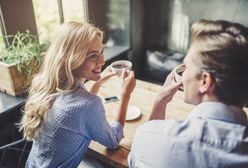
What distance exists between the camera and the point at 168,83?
4.84 ft

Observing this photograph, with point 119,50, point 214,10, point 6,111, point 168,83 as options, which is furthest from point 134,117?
point 214,10

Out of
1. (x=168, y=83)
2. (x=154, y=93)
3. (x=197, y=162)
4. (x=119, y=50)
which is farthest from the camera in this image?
(x=119, y=50)

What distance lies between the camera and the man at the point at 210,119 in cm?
78

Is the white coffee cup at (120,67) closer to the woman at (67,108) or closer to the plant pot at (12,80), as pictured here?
the woman at (67,108)

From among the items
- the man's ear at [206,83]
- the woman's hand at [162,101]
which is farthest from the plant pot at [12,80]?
the man's ear at [206,83]

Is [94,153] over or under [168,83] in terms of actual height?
under

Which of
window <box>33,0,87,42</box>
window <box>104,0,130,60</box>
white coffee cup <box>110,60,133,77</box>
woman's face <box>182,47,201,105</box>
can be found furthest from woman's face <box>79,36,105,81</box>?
window <box>104,0,130,60</box>

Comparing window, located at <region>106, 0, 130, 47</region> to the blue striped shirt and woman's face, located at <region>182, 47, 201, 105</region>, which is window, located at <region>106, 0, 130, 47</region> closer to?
the blue striped shirt

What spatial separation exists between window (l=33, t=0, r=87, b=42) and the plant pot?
43 centimetres

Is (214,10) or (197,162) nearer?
(197,162)

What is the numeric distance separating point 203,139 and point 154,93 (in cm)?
99

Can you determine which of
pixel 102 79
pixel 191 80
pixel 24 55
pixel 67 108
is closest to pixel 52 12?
pixel 24 55

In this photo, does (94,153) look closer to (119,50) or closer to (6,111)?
(6,111)

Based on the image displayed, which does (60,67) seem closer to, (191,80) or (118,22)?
(191,80)
